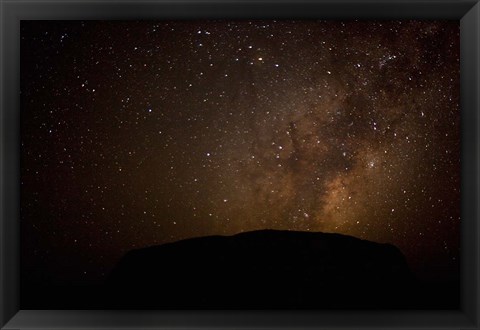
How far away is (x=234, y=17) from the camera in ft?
3.25

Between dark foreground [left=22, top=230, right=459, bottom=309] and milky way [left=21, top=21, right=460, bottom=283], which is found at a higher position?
milky way [left=21, top=21, right=460, bottom=283]

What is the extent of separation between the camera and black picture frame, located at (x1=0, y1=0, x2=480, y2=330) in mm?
947

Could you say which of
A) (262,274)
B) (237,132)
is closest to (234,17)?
(237,132)

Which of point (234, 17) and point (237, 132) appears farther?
point (237, 132)

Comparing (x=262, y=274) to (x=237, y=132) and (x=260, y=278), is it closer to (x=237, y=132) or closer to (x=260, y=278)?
(x=260, y=278)

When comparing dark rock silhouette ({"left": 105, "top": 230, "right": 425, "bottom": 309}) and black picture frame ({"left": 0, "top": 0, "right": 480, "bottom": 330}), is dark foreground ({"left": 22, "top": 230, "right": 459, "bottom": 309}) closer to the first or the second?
dark rock silhouette ({"left": 105, "top": 230, "right": 425, "bottom": 309})

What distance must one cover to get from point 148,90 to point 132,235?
39cm

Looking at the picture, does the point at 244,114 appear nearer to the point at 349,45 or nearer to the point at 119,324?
the point at 349,45

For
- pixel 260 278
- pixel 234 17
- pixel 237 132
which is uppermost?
pixel 234 17

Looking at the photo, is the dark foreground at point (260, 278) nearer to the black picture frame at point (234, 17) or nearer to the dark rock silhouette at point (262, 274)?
the dark rock silhouette at point (262, 274)

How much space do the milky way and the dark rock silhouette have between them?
38 millimetres

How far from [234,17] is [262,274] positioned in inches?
26.0

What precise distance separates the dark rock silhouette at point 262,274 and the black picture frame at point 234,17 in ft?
0.61

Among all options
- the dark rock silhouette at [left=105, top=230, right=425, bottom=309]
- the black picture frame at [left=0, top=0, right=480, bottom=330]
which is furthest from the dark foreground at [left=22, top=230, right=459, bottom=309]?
the black picture frame at [left=0, top=0, right=480, bottom=330]
